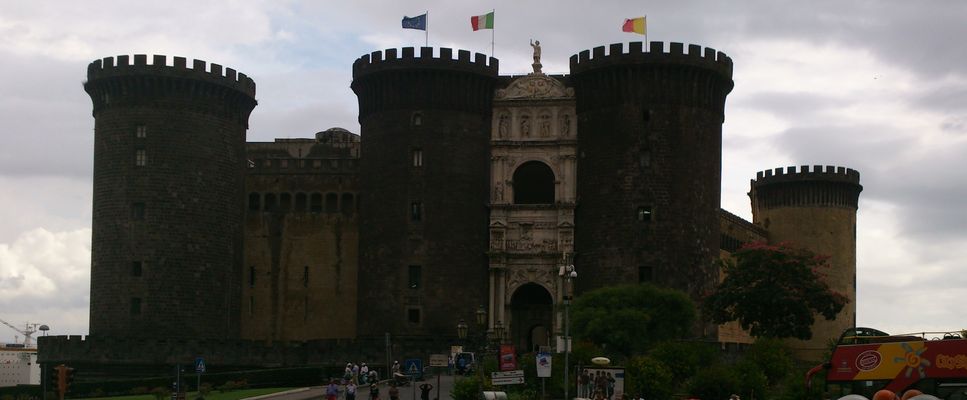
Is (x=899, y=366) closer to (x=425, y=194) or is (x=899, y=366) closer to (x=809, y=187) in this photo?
(x=425, y=194)

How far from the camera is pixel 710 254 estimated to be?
8188 centimetres

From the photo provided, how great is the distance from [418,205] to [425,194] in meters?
0.73

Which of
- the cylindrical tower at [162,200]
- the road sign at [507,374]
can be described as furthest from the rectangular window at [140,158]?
the road sign at [507,374]

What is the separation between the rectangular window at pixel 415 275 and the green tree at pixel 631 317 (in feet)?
32.2

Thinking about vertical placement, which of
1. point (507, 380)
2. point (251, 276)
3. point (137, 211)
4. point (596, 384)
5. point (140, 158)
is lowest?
point (596, 384)

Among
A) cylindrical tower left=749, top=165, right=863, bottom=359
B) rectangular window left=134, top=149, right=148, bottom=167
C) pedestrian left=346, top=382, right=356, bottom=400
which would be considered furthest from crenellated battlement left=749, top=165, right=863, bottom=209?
pedestrian left=346, top=382, right=356, bottom=400

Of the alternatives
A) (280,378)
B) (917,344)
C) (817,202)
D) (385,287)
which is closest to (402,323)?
(385,287)

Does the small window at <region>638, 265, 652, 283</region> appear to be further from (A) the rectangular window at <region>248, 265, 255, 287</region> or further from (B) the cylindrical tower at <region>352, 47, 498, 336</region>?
(A) the rectangular window at <region>248, 265, 255, 287</region>

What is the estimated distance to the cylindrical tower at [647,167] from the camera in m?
80.0

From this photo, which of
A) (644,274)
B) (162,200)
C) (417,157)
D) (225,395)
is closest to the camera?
(225,395)

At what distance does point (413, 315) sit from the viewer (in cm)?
8156

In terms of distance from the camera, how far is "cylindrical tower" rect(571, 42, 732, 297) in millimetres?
80000

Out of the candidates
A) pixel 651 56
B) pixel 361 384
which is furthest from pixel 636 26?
pixel 361 384

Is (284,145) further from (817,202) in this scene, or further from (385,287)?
(817,202)
